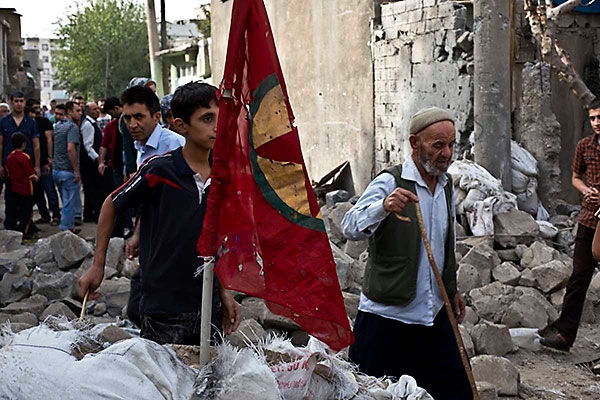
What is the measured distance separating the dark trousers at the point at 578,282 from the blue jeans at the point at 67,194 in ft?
24.5

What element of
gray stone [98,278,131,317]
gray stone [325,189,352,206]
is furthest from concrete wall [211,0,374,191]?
gray stone [98,278,131,317]

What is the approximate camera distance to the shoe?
6258mm

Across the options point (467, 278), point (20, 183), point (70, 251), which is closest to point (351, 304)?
point (467, 278)

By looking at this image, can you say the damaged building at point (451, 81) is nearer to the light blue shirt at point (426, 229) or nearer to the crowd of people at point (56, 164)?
the crowd of people at point (56, 164)

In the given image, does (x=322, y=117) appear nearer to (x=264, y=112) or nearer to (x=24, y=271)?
(x=24, y=271)

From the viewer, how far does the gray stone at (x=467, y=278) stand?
24.2 feet

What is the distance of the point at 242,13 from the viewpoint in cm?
268

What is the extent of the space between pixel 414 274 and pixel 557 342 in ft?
9.77

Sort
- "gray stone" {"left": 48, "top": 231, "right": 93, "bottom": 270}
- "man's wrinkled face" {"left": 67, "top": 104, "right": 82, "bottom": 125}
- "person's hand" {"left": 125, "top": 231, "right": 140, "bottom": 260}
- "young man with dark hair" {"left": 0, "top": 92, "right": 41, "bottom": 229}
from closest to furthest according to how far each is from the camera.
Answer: "person's hand" {"left": 125, "top": 231, "right": 140, "bottom": 260} < "gray stone" {"left": 48, "top": 231, "right": 93, "bottom": 270} < "young man with dark hair" {"left": 0, "top": 92, "right": 41, "bottom": 229} < "man's wrinkled face" {"left": 67, "top": 104, "right": 82, "bottom": 125}

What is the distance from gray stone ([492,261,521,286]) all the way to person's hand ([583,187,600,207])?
180 centimetres

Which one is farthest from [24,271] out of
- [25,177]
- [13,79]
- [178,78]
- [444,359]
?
[178,78]

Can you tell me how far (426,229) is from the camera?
3.83 meters

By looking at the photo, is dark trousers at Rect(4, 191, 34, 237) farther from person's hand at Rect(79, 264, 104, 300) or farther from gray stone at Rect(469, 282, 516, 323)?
person's hand at Rect(79, 264, 104, 300)

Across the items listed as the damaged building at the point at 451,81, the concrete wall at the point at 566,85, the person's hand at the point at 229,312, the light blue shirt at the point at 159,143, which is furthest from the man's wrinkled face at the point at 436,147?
the concrete wall at the point at 566,85
